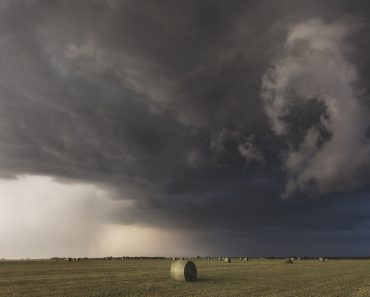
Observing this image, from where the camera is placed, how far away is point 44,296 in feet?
70.2

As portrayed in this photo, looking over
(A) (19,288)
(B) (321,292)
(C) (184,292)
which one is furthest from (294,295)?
(A) (19,288)

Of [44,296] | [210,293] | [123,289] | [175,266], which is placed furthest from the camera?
[175,266]

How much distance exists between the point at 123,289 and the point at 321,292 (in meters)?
11.2

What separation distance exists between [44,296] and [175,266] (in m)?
14.0

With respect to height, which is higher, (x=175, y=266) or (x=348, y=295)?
(x=175, y=266)

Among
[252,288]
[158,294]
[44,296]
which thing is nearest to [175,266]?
[252,288]

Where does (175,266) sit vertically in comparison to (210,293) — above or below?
above

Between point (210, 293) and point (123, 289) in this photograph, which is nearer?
point (210, 293)

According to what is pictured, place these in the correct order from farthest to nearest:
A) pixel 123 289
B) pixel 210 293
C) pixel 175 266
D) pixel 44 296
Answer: pixel 175 266 < pixel 123 289 < pixel 210 293 < pixel 44 296

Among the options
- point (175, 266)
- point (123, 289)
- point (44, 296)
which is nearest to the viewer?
point (44, 296)

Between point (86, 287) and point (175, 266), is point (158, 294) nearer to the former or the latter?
point (86, 287)

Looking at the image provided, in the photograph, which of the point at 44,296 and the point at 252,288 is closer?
the point at 44,296

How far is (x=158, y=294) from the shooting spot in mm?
22266

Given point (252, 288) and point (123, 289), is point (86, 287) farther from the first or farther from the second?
point (252, 288)
